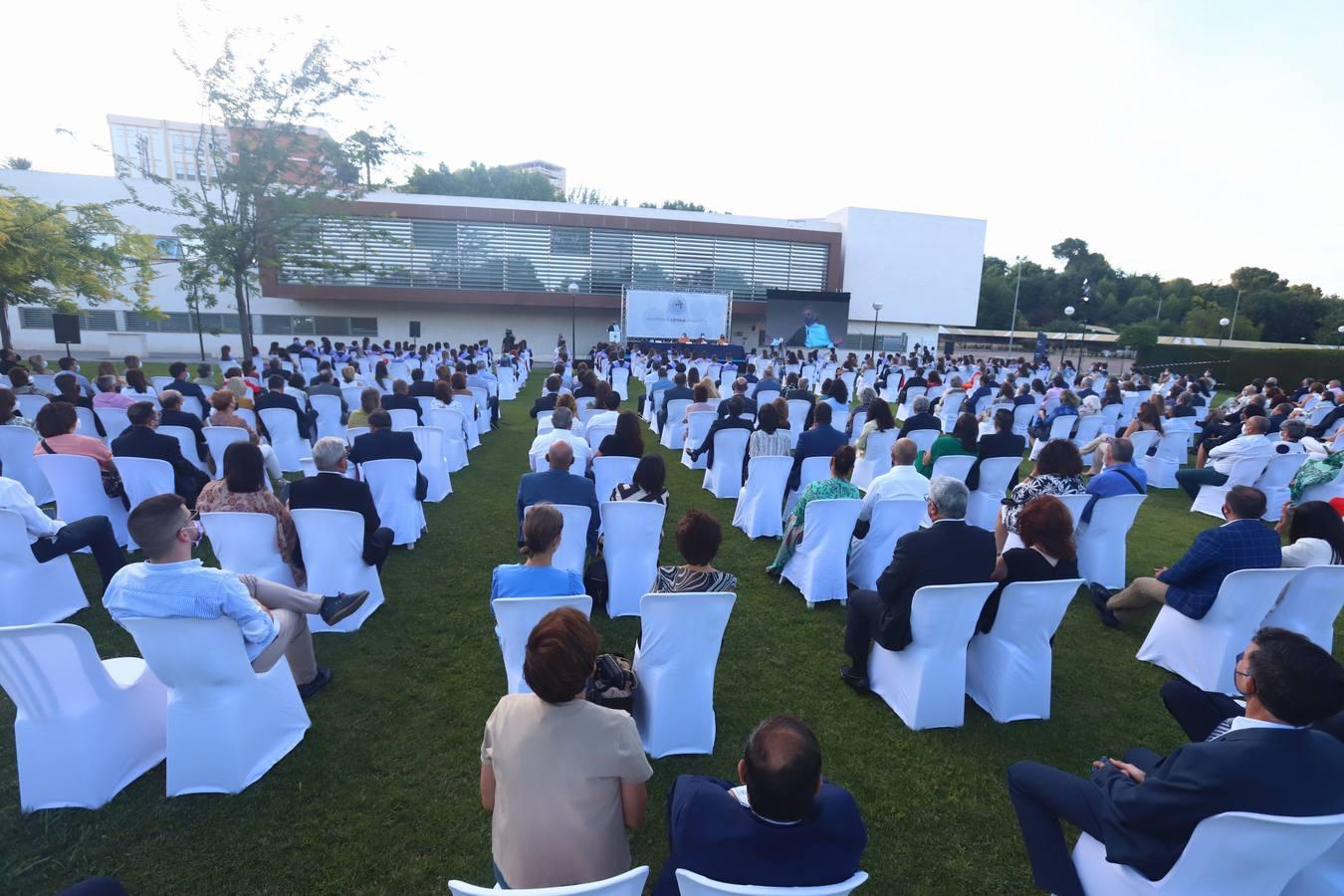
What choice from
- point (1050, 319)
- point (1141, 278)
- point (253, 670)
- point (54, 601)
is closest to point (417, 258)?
point (54, 601)

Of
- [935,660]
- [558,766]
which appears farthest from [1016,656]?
[558,766]

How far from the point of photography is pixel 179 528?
265cm

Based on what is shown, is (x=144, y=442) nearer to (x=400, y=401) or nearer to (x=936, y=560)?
(x=400, y=401)

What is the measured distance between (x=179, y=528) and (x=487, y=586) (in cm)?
267

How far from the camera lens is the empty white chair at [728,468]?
767 cm

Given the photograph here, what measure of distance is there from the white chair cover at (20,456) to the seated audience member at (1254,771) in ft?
26.8

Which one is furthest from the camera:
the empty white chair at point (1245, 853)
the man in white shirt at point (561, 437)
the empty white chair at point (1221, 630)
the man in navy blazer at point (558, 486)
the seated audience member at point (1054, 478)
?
the man in white shirt at point (561, 437)

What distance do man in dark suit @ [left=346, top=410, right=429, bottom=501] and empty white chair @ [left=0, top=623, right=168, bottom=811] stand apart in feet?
9.55

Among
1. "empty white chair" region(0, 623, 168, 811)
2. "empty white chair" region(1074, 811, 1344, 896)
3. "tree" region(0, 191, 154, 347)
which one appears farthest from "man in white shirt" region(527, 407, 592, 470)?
"tree" region(0, 191, 154, 347)

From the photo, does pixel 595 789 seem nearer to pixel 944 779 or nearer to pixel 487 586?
pixel 944 779

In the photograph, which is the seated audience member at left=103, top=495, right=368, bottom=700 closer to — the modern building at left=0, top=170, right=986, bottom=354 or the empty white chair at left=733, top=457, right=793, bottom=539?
the empty white chair at left=733, top=457, right=793, bottom=539

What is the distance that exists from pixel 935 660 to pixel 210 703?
3.49 metres

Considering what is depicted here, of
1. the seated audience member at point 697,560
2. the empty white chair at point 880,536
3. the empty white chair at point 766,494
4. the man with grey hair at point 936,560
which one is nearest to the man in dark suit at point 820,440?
the empty white chair at point 766,494

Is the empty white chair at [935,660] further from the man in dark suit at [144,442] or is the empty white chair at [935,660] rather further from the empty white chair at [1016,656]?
the man in dark suit at [144,442]
